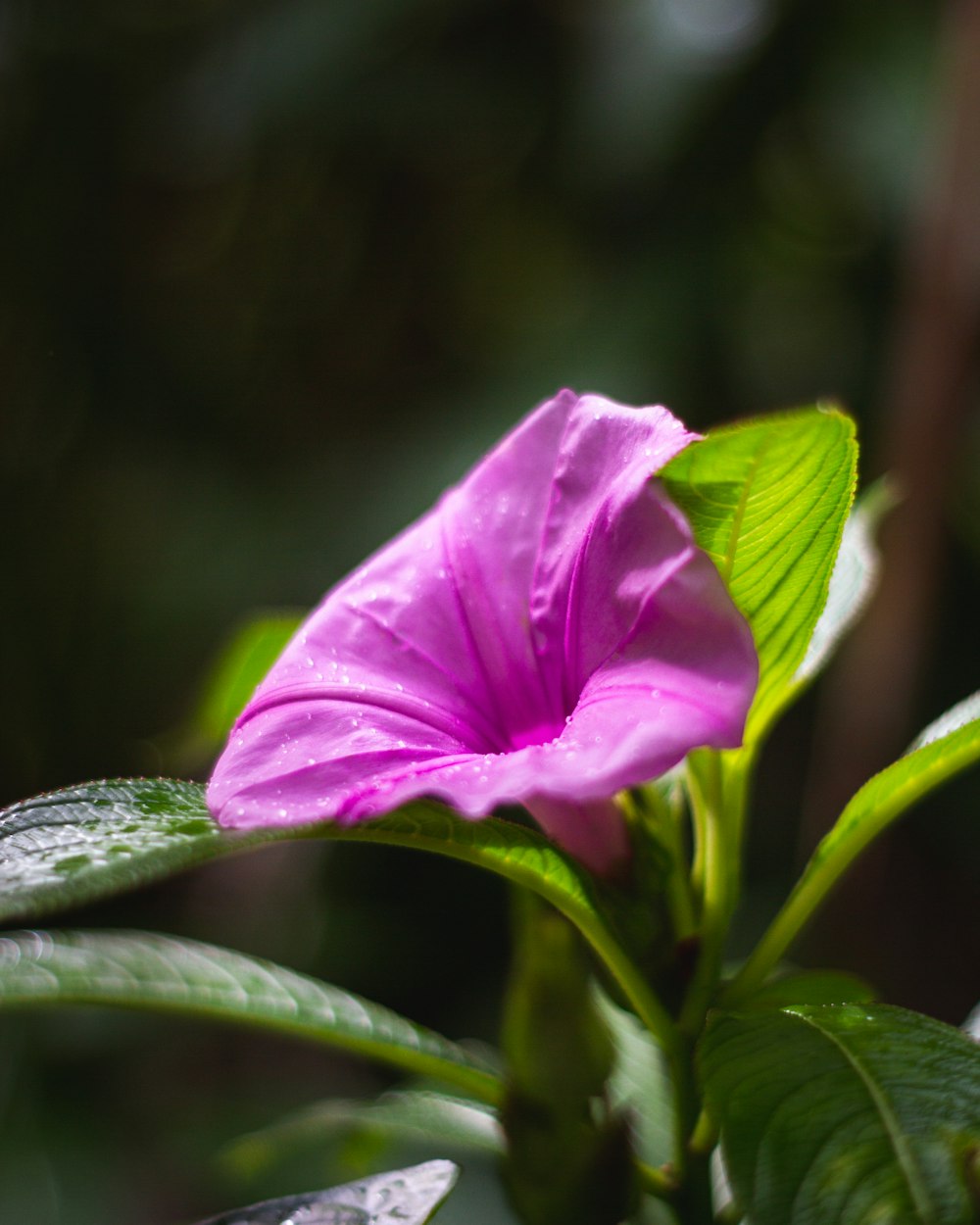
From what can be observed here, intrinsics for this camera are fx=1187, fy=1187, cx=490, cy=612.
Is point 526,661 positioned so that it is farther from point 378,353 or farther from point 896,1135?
point 378,353

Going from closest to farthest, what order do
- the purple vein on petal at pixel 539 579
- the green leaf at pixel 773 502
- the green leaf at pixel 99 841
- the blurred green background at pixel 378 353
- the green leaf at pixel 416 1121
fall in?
the green leaf at pixel 99 841 < the green leaf at pixel 773 502 < the purple vein on petal at pixel 539 579 < the green leaf at pixel 416 1121 < the blurred green background at pixel 378 353

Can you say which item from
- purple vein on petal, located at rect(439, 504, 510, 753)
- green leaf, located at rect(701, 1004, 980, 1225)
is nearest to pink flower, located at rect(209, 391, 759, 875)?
purple vein on petal, located at rect(439, 504, 510, 753)

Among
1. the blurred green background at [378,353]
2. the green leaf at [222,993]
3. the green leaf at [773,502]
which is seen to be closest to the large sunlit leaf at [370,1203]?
the green leaf at [222,993]

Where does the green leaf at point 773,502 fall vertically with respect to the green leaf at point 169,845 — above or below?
above

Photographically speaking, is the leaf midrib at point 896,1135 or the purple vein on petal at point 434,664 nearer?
the leaf midrib at point 896,1135

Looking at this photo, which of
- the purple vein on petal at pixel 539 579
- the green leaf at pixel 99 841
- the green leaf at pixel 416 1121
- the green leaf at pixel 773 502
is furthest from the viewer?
the green leaf at pixel 416 1121

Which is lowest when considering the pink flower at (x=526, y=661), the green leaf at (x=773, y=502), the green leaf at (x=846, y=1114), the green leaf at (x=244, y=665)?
the green leaf at (x=846, y=1114)

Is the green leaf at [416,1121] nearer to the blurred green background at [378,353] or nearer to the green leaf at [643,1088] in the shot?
the green leaf at [643,1088]
